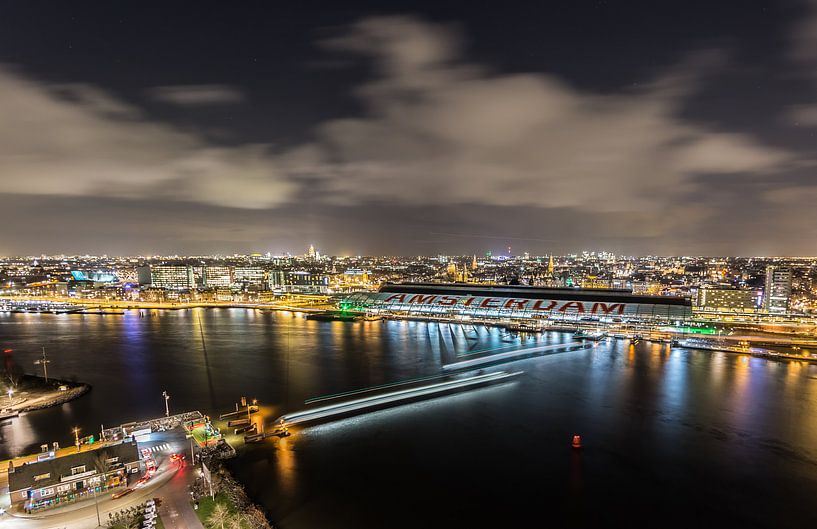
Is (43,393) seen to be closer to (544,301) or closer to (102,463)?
(102,463)

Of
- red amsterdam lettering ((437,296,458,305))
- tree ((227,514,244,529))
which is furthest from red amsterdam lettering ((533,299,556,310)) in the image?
tree ((227,514,244,529))

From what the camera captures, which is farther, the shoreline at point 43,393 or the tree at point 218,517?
the shoreline at point 43,393

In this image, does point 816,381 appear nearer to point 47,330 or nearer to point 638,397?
point 638,397

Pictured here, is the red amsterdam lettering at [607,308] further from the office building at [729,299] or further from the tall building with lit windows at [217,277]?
the tall building with lit windows at [217,277]

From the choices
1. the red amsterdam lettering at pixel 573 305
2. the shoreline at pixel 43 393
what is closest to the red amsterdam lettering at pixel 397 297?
the red amsterdam lettering at pixel 573 305

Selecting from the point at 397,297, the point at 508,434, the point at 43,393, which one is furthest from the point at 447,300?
the point at 43,393

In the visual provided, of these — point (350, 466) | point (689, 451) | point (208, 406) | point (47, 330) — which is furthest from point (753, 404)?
point (47, 330)
